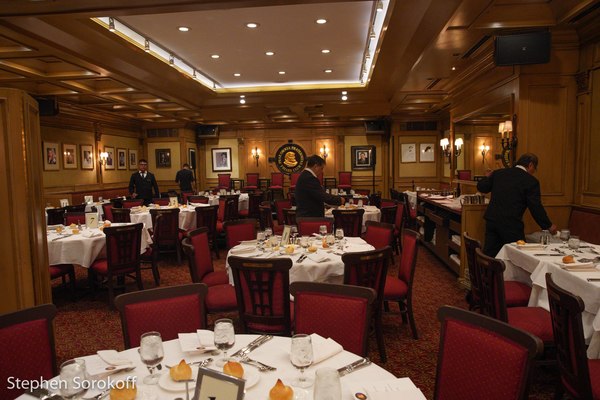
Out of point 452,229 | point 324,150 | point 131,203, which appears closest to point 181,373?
point 452,229

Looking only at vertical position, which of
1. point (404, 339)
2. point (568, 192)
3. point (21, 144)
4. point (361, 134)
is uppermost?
point (361, 134)

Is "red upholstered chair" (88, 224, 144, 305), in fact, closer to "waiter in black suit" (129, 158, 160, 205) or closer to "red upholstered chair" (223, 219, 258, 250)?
"red upholstered chair" (223, 219, 258, 250)

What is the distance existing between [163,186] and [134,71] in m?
8.19

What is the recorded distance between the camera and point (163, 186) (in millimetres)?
15195

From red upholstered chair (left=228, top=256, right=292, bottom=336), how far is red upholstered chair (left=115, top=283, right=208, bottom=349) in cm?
66

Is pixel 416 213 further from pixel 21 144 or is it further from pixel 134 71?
pixel 21 144

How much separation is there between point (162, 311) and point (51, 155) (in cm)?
959

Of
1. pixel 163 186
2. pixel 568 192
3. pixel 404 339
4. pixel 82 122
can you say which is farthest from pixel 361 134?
pixel 404 339

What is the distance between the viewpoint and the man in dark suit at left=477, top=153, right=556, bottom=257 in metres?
4.34

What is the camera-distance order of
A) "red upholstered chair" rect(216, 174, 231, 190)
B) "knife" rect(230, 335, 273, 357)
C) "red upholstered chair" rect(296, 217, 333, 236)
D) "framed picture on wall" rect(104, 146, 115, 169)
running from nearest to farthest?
1. "knife" rect(230, 335, 273, 357)
2. "red upholstered chair" rect(296, 217, 333, 236)
3. "framed picture on wall" rect(104, 146, 115, 169)
4. "red upholstered chair" rect(216, 174, 231, 190)

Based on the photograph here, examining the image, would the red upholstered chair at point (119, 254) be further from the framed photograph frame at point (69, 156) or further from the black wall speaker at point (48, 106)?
the framed photograph frame at point (69, 156)

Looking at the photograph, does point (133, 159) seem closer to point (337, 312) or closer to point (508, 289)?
point (508, 289)

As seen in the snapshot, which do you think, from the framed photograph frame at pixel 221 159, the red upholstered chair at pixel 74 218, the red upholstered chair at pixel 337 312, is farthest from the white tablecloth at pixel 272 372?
the framed photograph frame at pixel 221 159

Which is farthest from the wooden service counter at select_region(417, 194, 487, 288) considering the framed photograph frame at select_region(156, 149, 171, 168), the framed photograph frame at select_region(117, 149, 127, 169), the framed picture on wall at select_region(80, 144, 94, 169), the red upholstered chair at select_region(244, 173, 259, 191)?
the framed photograph frame at select_region(156, 149, 171, 168)
